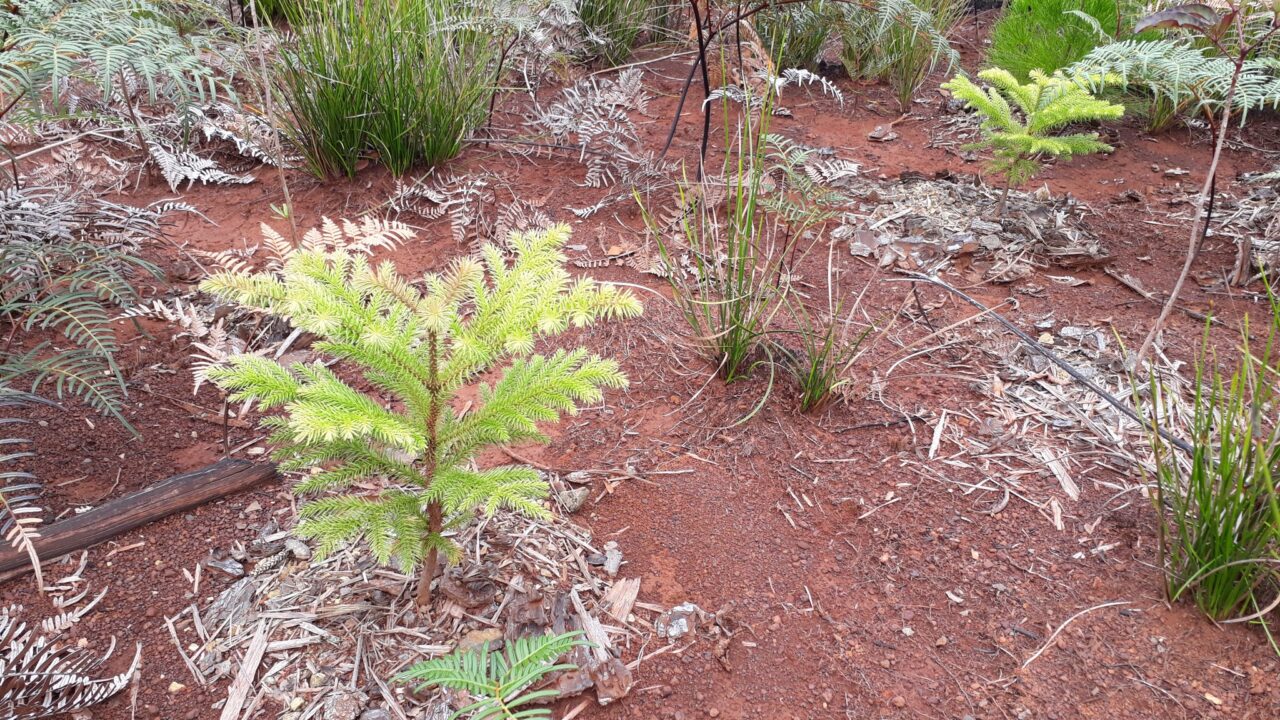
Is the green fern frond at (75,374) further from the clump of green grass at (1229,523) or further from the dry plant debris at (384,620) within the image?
the clump of green grass at (1229,523)

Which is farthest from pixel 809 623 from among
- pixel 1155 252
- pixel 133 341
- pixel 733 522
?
pixel 1155 252

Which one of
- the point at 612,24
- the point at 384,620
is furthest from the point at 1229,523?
the point at 612,24

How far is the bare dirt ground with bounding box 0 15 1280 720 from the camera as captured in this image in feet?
5.42

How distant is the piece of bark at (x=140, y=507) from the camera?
1814mm

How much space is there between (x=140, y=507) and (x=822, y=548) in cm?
171

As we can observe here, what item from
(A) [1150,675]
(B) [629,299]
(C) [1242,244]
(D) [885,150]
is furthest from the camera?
(D) [885,150]

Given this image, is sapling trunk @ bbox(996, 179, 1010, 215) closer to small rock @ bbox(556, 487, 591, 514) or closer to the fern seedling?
small rock @ bbox(556, 487, 591, 514)

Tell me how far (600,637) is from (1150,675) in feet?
3.90

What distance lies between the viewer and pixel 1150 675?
1.67 metres

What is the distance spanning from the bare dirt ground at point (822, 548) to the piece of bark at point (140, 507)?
36 mm

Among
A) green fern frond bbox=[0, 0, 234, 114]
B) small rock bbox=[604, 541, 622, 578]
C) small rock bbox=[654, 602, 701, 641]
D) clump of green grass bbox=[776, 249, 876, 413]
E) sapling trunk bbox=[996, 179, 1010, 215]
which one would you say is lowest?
small rock bbox=[654, 602, 701, 641]

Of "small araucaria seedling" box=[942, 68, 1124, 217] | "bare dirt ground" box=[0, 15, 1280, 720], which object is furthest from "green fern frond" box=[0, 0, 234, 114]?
"small araucaria seedling" box=[942, 68, 1124, 217]

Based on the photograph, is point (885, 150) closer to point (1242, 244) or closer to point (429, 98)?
point (1242, 244)

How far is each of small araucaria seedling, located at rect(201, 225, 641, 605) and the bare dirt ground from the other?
495 millimetres
